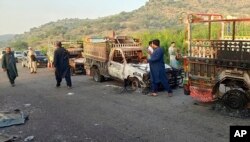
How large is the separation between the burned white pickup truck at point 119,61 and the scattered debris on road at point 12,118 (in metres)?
4.88

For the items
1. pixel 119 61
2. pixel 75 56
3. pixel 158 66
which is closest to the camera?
pixel 158 66

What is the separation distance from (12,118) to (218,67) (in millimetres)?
5456

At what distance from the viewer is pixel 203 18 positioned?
33.8ft

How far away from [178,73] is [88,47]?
582 centimetres

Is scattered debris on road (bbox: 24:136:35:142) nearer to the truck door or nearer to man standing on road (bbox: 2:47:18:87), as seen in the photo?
the truck door

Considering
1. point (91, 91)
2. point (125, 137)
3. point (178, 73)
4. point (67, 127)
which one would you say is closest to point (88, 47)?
point (91, 91)

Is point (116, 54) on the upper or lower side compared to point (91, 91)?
upper

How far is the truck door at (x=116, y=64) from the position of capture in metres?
14.2

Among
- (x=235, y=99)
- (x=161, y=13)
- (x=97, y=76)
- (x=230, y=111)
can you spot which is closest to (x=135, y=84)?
(x=97, y=76)

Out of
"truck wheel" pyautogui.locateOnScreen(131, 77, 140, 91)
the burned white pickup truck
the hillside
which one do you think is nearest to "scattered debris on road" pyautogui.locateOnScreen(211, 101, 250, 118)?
the burned white pickup truck

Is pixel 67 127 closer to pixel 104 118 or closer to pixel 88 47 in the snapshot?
pixel 104 118

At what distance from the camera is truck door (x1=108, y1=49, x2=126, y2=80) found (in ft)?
46.7

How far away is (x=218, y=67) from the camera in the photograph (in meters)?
9.42

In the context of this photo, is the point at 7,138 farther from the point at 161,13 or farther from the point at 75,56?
the point at 161,13
